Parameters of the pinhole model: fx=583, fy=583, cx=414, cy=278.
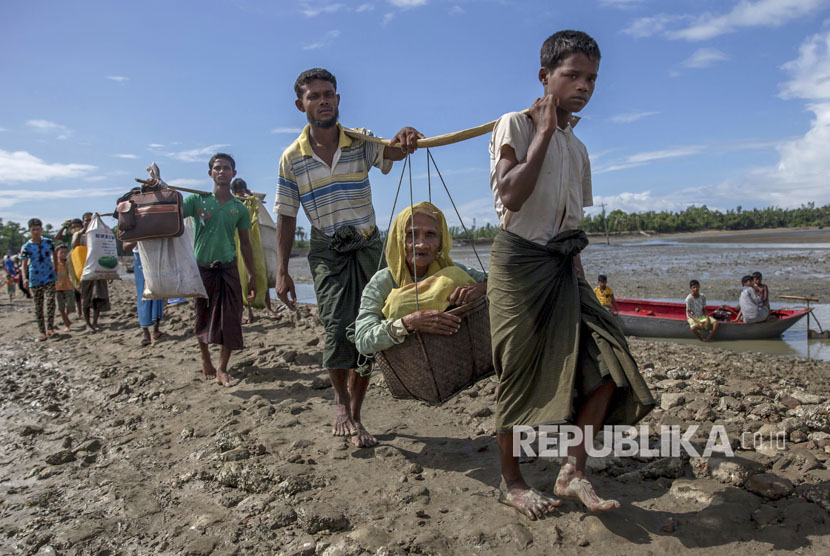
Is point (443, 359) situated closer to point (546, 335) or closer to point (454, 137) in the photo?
point (546, 335)

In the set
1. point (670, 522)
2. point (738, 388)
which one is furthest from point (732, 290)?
point (670, 522)

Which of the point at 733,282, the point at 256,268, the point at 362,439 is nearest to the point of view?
the point at 362,439

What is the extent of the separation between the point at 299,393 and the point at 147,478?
1.65 meters

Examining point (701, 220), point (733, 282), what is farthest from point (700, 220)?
point (733, 282)

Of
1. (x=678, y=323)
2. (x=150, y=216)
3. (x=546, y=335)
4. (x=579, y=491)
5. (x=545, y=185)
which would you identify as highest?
(x=150, y=216)

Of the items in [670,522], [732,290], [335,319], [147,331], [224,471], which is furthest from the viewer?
[732,290]

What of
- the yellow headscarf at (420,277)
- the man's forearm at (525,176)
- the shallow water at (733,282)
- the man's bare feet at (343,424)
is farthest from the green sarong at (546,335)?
the shallow water at (733,282)

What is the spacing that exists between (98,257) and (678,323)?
980cm

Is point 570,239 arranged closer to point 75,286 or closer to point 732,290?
point 75,286

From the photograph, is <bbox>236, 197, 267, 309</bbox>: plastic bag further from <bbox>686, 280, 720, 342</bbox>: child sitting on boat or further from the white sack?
<bbox>686, 280, 720, 342</bbox>: child sitting on boat

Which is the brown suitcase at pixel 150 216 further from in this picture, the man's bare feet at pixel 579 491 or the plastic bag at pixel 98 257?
the man's bare feet at pixel 579 491

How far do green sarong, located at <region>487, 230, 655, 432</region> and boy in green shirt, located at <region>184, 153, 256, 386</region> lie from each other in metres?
3.62

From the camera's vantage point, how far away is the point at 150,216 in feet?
16.7

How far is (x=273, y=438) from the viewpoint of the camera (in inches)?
147
